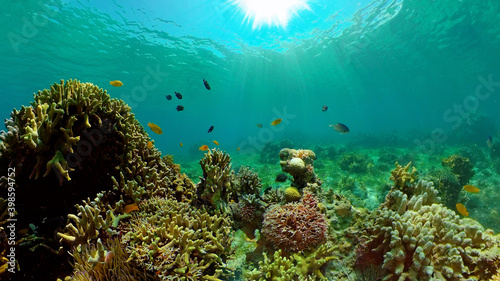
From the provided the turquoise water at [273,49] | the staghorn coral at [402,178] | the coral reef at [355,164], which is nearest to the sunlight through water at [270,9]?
the turquoise water at [273,49]

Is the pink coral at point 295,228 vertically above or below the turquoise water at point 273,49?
below

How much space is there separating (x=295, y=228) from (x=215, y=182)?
1.92 meters

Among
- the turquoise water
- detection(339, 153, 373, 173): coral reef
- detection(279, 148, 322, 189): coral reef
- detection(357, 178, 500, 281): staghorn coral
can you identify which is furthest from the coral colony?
detection(339, 153, 373, 173): coral reef

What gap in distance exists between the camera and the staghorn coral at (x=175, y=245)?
2789 millimetres

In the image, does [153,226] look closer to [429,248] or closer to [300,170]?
[300,170]

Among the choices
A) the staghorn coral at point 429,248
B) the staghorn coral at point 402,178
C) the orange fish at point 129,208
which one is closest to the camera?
the staghorn coral at point 429,248

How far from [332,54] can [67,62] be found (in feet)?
123

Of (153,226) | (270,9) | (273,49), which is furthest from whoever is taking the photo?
(273,49)

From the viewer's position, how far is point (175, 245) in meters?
3.06

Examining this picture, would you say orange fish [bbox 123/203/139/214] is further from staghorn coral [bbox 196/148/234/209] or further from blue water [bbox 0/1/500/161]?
blue water [bbox 0/1/500/161]

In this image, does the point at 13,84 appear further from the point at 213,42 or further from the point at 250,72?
the point at 250,72

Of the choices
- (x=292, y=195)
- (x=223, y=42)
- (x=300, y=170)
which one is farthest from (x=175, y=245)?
(x=223, y=42)

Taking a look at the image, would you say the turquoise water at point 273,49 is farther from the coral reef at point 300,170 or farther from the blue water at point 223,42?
the coral reef at point 300,170

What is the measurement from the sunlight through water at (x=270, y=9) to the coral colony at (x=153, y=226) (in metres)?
19.7
